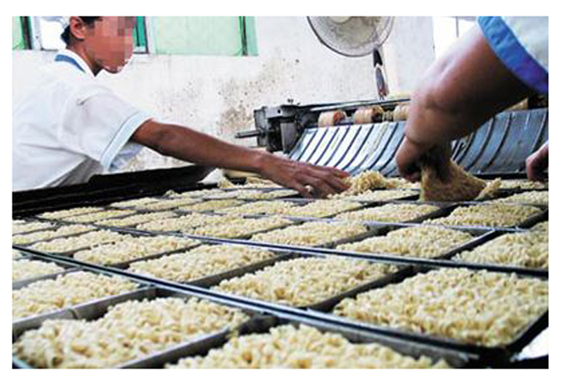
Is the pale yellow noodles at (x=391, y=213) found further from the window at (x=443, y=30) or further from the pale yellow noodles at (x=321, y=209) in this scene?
the window at (x=443, y=30)

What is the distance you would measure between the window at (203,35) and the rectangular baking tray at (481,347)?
6425mm

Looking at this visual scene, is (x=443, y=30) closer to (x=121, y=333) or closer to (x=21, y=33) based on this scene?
(x=21, y=33)

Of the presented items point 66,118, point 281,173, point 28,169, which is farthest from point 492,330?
point 28,169

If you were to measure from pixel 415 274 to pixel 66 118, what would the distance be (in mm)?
2409

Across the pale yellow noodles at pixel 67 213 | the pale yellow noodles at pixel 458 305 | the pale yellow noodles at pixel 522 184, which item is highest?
the pale yellow noodles at pixel 522 184

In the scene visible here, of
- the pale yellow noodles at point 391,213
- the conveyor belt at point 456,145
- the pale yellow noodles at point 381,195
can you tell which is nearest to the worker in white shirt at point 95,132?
the pale yellow noodles at point 381,195

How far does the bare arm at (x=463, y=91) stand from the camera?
4.05 ft

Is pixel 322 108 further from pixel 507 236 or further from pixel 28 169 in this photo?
pixel 507 236

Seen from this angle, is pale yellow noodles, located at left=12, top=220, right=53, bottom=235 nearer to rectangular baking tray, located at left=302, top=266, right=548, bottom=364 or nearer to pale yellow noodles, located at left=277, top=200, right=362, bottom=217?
pale yellow noodles, located at left=277, top=200, right=362, bottom=217

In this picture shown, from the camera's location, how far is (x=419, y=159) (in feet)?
7.46

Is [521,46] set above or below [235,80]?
below

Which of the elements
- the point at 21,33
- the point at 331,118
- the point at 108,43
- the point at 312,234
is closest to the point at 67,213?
the point at 108,43

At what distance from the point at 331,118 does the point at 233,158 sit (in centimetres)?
141

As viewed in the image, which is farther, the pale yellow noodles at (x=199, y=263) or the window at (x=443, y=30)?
the window at (x=443, y=30)
